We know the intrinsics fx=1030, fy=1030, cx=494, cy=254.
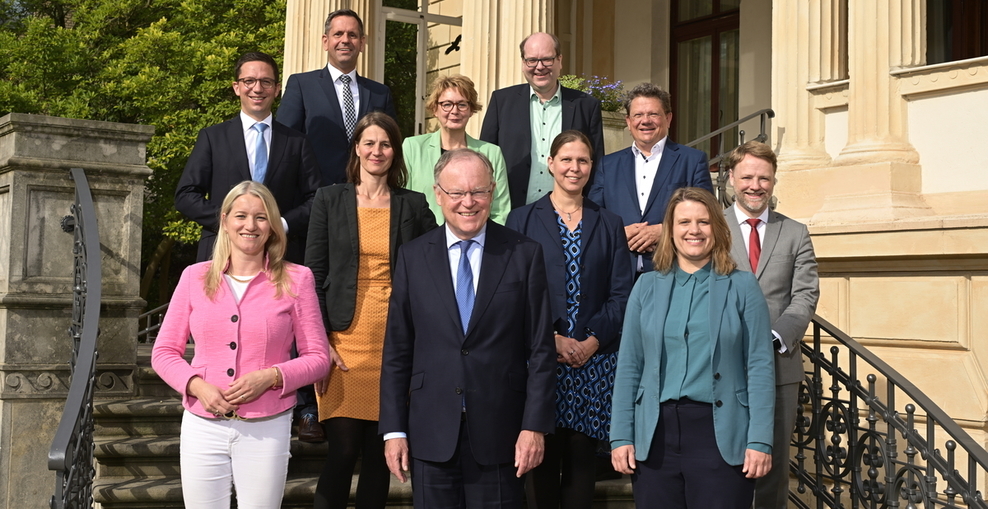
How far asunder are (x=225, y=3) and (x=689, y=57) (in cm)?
1141

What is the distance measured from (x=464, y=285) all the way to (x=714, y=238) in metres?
1.04

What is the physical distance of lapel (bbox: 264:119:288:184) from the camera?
527 cm

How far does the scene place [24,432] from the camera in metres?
5.64

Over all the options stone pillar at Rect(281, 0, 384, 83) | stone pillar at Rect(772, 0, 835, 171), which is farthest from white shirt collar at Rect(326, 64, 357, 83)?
stone pillar at Rect(281, 0, 384, 83)

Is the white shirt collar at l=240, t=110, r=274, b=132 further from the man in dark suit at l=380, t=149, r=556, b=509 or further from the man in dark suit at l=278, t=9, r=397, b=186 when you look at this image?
the man in dark suit at l=380, t=149, r=556, b=509

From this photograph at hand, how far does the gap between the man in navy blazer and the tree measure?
53.4 ft

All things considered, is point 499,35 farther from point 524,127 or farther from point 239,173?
point 239,173

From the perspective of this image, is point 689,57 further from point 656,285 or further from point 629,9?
point 656,285

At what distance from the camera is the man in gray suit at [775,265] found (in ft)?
16.3

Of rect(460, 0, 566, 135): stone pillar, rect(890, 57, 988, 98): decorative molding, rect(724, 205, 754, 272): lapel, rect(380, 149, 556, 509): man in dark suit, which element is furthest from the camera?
rect(460, 0, 566, 135): stone pillar

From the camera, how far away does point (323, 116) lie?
5.74 meters

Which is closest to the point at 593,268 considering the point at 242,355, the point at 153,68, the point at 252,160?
the point at 242,355

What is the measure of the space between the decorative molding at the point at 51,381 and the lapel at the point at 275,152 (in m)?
1.57

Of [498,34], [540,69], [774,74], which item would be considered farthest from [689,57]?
[540,69]
